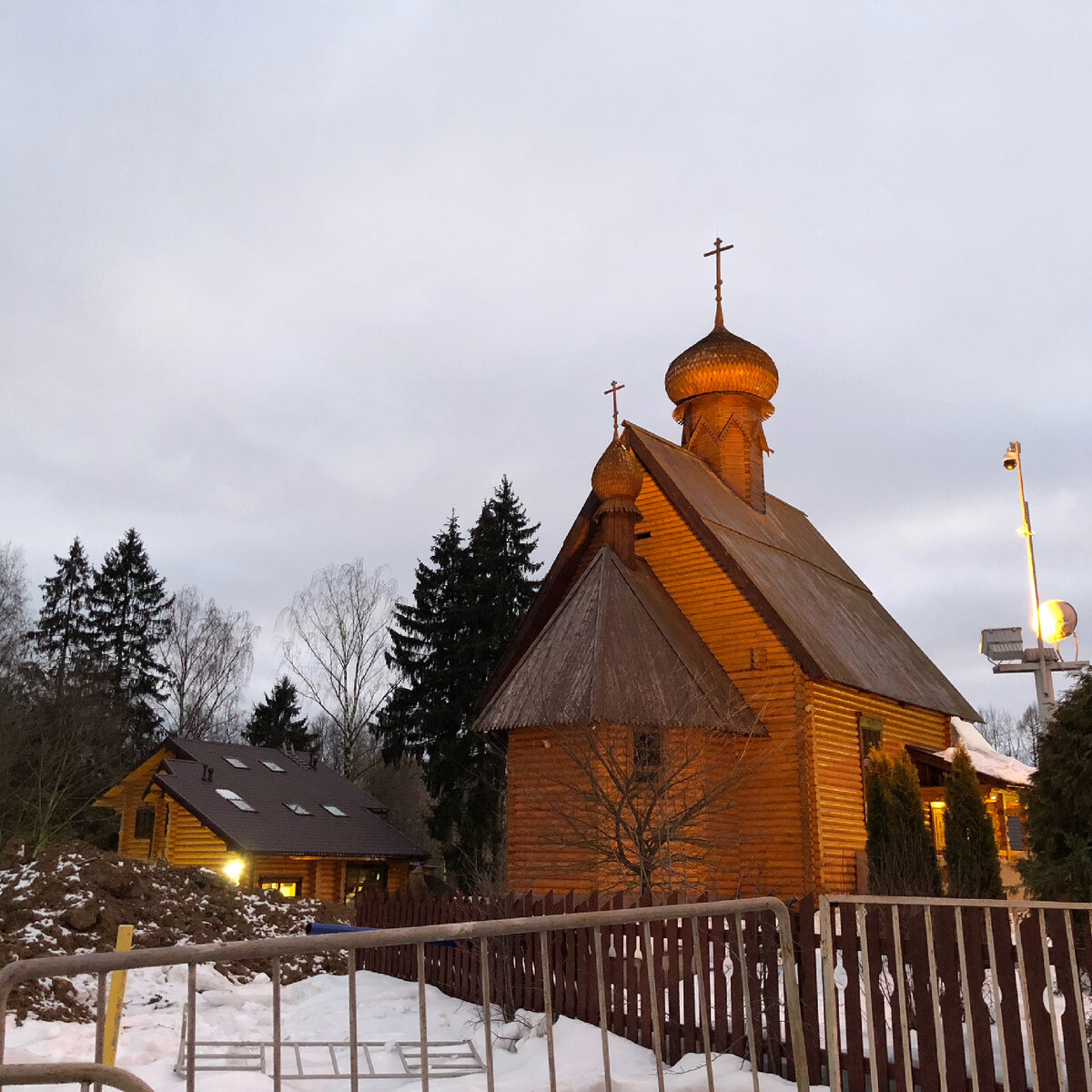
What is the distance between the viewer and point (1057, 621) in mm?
19156

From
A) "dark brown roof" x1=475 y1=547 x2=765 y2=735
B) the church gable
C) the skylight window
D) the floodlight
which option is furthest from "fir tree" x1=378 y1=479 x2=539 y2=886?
the floodlight

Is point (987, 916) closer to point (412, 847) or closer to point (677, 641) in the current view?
point (677, 641)

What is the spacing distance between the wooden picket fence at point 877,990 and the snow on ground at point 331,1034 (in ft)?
1.06

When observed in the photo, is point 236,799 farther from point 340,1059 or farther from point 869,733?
point 340,1059

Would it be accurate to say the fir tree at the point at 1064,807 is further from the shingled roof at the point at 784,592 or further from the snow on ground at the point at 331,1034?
the shingled roof at the point at 784,592

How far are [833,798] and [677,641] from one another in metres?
3.82

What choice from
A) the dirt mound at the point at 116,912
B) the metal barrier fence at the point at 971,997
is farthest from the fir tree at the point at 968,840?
the metal barrier fence at the point at 971,997

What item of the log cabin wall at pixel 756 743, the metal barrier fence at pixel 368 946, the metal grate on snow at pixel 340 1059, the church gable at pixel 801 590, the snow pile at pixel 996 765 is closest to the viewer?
the metal barrier fence at pixel 368 946

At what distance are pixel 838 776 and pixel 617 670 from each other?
→ 4745mm

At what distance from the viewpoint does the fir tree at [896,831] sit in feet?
58.7

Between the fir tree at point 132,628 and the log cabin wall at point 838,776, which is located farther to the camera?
the fir tree at point 132,628

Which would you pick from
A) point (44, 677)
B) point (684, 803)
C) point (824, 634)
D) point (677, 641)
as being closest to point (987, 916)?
point (684, 803)

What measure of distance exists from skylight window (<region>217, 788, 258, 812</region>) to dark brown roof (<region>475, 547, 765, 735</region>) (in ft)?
43.3

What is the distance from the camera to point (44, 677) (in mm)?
38062
